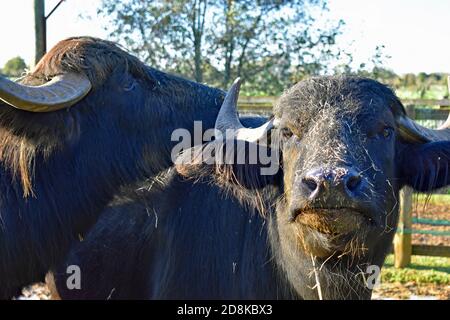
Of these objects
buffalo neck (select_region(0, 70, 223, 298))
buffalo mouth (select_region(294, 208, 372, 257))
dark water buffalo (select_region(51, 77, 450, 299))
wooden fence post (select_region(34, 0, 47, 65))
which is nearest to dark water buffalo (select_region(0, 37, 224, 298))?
buffalo neck (select_region(0, 70, 223, 298))

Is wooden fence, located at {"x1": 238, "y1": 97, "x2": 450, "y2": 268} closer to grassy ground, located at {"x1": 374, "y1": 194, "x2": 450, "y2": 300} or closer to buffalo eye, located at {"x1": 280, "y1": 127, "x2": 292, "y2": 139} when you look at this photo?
grassy ground, located at {"x1": 374, "y1": 194, "x2": 450, "y2": 300}

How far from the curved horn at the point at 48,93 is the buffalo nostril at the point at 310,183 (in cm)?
190

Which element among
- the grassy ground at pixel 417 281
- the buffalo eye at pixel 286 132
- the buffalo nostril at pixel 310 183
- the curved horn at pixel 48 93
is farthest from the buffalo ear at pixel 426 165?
the grassy ground at pixel 417 281

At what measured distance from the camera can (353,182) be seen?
3250 mm

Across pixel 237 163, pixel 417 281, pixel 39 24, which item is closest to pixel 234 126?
pixel 237 163

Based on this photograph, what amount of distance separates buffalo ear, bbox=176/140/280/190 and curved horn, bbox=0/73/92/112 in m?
0.96

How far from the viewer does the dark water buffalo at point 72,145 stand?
4328 millimetres

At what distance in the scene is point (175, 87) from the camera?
5.05m

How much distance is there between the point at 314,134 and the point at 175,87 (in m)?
1.81

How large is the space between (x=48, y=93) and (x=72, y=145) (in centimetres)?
51

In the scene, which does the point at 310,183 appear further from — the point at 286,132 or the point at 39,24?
the point at 39,24
